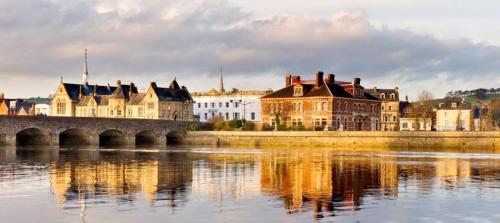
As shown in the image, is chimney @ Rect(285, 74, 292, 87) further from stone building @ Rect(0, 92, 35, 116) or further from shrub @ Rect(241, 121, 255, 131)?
stone building @ Rect(0, 92, 35, 116)

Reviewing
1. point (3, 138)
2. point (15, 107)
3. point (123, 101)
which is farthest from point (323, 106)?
point (15, 107)

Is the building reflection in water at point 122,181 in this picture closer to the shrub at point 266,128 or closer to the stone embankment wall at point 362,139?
the stone embankment wall at point 362,139

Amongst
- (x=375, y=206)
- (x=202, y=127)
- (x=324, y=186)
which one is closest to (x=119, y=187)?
(x=324, y=186)

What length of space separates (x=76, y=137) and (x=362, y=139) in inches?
1592

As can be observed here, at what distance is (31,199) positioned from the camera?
28.2 meters

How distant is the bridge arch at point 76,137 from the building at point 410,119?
58976mm

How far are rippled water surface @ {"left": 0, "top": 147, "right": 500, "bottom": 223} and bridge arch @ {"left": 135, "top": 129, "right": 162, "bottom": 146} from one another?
64733mm

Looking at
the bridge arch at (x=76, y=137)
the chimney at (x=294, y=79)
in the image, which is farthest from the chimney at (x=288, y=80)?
the bridge arch at (x=76, y=137)

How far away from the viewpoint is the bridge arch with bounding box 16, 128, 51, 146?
9787 cm

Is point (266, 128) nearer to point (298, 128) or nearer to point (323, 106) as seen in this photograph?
point (298, 128)

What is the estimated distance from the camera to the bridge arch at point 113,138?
352ft

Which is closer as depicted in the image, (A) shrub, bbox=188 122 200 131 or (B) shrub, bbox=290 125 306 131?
(B) shrub, bbox=290 125 306 131

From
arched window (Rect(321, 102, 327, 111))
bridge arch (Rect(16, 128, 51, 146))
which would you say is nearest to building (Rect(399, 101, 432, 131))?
arched window (Rect(321, 102, 327, 111))

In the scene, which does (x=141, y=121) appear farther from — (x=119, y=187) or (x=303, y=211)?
(x=303, y=211)
